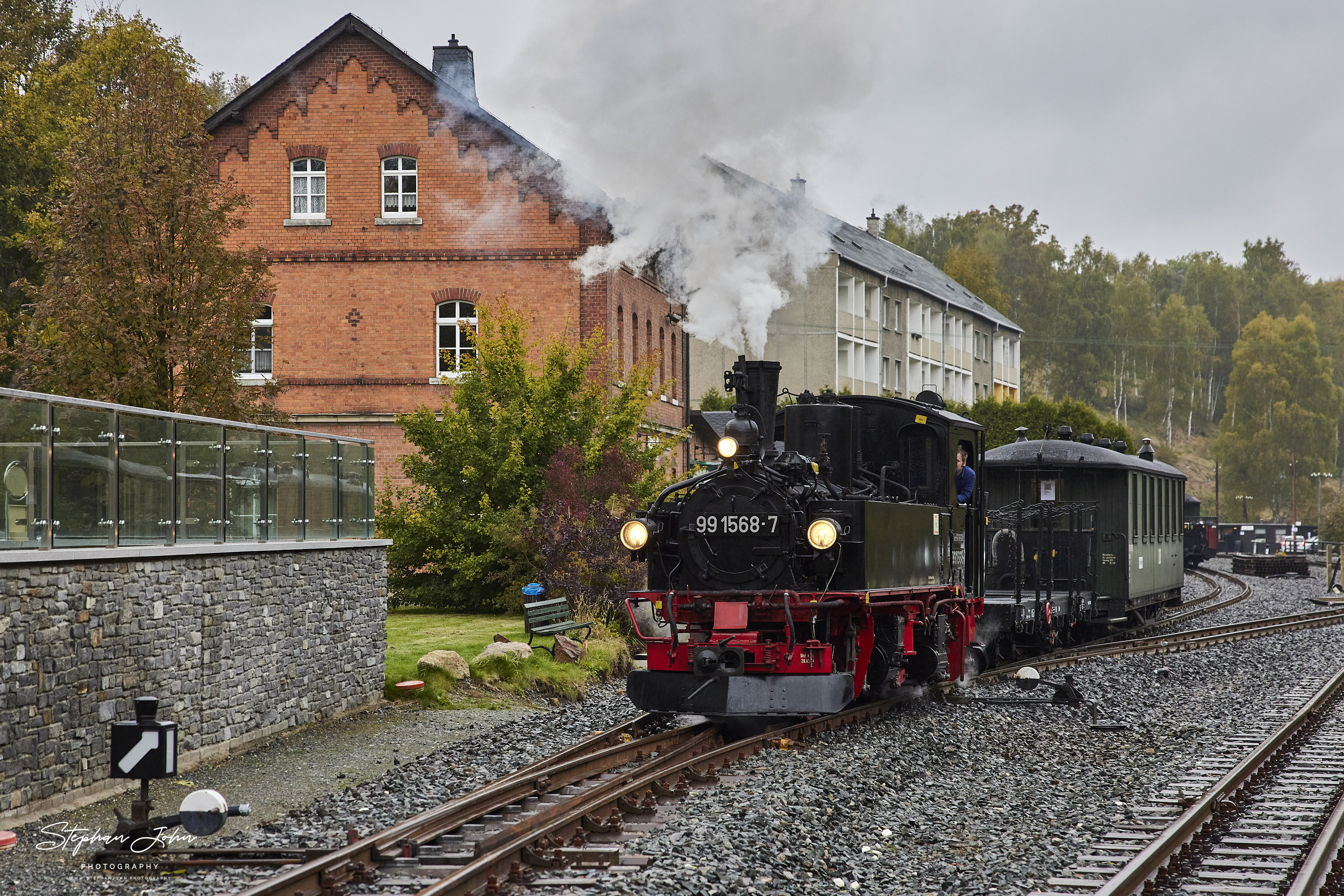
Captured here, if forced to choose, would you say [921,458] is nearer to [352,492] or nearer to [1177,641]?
[352,492]

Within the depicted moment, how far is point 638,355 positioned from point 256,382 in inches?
306

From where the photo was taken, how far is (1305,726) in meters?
12.3

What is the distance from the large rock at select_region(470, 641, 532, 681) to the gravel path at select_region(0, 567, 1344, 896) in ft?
3.05

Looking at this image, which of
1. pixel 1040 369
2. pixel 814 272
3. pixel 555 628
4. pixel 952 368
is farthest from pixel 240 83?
pixel 1040 369

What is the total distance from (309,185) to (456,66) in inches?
188

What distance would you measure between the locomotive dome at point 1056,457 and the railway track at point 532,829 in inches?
410

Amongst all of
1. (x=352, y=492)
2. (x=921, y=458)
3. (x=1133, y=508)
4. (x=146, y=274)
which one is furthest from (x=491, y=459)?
(x=1133, y=508)

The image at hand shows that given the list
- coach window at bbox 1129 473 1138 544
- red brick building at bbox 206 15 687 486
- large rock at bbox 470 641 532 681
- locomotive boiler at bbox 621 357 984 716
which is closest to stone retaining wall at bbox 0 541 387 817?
large rock at bbox 470 641 532 681

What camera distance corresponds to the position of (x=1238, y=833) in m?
8.17

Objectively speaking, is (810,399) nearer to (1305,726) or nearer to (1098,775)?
(1098,775)

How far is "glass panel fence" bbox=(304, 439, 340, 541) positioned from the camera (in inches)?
501

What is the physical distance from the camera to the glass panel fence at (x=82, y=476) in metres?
8.88

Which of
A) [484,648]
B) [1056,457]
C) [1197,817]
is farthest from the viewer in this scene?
[1056,457]

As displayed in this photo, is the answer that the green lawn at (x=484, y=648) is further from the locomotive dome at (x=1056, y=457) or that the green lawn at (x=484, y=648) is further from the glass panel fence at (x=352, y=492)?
the locomotive dome at (x=1056, y=457)
